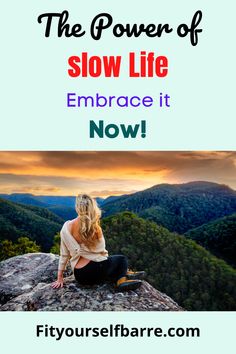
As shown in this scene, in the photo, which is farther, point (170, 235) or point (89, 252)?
point (170, 235)

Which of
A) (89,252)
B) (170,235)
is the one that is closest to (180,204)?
(170,235)

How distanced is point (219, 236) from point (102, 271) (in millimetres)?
2019

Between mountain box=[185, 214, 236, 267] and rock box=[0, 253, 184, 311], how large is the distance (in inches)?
41.8

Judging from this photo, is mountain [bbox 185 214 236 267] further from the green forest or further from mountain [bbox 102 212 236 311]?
mountain [bbox 102 212 236 311]

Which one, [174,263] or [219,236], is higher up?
[219,236]

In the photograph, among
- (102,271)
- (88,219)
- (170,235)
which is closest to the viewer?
(88,219)

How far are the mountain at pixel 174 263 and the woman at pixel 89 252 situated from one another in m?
0.97

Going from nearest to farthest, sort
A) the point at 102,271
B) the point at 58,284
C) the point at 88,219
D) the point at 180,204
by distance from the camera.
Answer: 1. the point at 88,219
2. the point at 102,271
3. the point at 58,284
4. the point at 180,204

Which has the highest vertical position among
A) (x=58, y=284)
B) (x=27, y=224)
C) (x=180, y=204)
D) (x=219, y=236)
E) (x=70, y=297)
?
(x=180, y=204)

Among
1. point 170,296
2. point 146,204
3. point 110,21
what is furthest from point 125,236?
point 110,21

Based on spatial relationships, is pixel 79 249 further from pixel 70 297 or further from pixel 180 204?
pixel 180 204

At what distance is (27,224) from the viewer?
8.27 m

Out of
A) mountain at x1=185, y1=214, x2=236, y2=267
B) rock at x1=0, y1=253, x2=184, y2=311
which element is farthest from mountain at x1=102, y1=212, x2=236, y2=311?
rock at x1=0, y1=253, x2=184, y2=311
